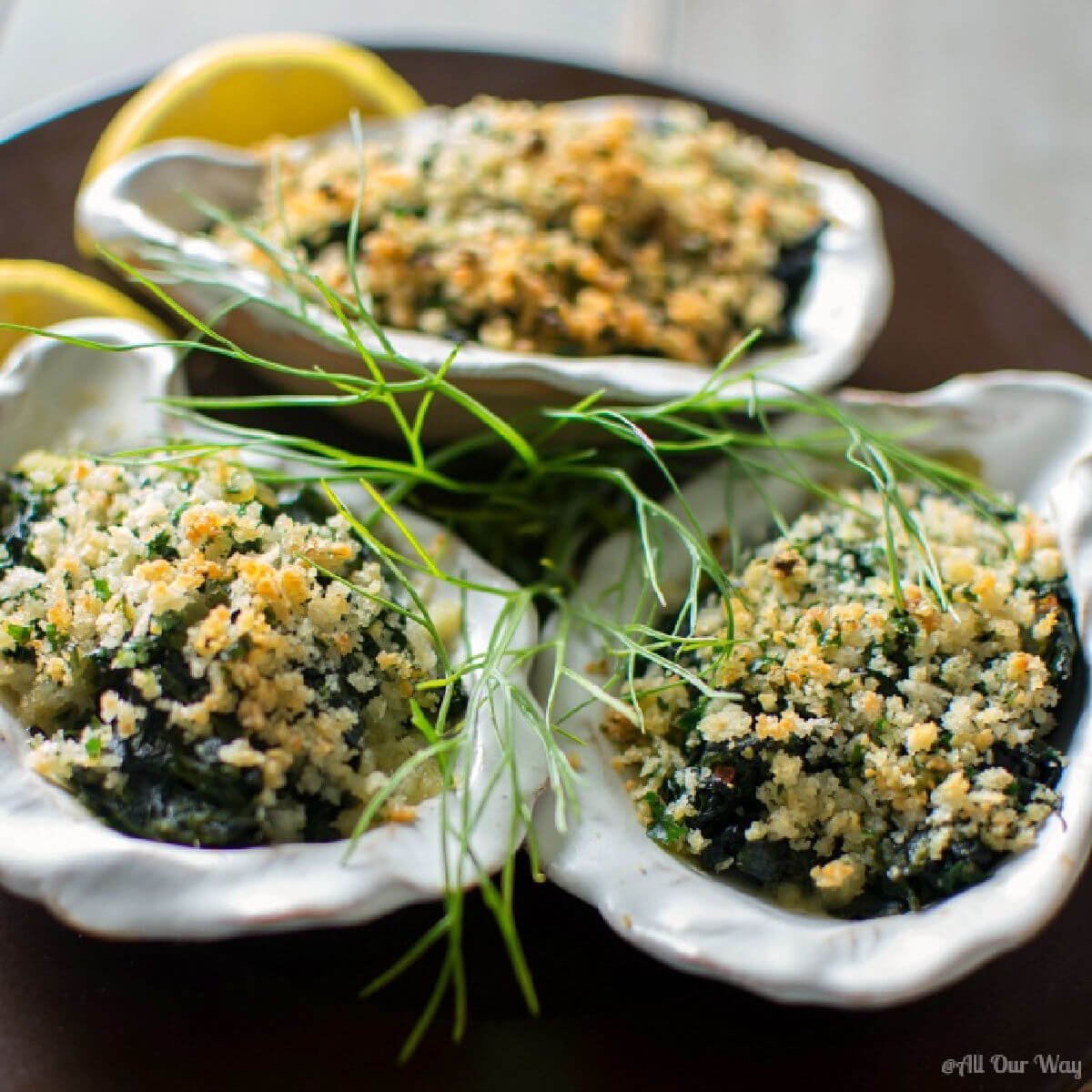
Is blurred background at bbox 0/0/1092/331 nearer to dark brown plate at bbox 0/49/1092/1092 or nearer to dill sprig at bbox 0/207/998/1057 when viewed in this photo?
dill sprig at bbox 0/207/998/1057

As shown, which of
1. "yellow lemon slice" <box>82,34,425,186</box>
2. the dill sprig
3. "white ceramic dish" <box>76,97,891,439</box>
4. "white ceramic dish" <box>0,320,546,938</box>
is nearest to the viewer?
"white ceramic dish" <box>0,320,546,938</box>

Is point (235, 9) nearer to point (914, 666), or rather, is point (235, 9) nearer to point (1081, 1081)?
point (914, 666)

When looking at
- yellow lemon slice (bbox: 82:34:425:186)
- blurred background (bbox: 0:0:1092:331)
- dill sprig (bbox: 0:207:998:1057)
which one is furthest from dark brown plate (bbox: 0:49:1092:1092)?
blurred background (bbox: 0:0:1092:331)

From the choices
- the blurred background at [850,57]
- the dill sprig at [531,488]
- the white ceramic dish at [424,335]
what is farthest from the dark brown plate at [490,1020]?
the blurred background at [850,57]

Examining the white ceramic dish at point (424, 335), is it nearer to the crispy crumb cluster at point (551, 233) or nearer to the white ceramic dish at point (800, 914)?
the crispy crumb cluster at point (551, 233)

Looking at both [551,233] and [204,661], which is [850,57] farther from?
[204,661]

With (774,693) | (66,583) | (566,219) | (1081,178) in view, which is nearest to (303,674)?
(66,583)
